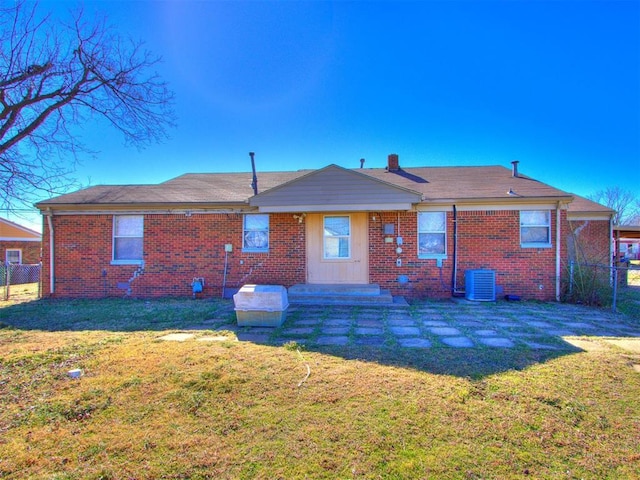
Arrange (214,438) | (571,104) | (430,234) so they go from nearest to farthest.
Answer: (214,438) < (430,234) < (571,104)

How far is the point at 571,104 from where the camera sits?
12.2 meters

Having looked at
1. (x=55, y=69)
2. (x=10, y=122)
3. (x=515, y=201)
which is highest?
(x=55, y=69)

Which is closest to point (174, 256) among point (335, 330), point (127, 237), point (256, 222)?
point (127, 237)

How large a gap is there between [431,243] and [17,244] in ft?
82.0

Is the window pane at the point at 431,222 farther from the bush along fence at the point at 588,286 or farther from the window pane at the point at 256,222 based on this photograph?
the window pane at the point at 256,222

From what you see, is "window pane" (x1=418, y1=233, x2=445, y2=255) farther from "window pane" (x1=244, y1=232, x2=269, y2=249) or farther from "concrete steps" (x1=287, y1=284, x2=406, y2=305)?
"window pane" (x1=244, y1=232, x2=269, y2=249)

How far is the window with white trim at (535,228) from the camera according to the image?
927 cm

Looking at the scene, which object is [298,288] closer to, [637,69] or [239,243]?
[239,243]

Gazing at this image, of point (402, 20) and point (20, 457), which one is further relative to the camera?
point (402, 20)

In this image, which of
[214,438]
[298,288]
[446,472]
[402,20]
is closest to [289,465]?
[214,438]

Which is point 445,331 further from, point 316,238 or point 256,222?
point 256,222

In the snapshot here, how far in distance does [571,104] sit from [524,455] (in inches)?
565

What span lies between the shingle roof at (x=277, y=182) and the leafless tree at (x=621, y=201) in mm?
31547

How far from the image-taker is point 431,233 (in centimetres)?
959
